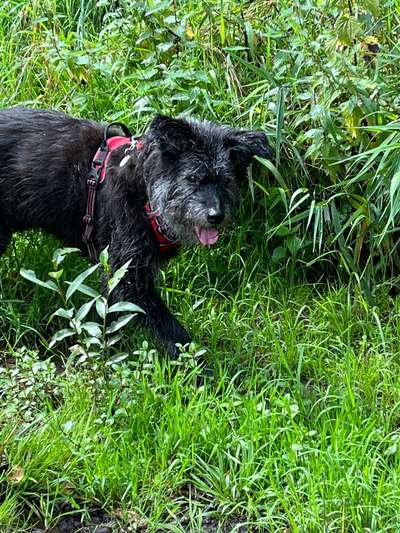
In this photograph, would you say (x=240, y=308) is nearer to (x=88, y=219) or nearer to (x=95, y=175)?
(x=88, y=219)

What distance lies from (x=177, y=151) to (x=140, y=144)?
235mm

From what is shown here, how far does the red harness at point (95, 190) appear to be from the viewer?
4.69 m

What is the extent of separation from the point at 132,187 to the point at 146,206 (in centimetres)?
12

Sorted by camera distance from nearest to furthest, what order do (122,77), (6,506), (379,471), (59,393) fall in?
(6,506)
(379,471)
(59,393)
(122,77)

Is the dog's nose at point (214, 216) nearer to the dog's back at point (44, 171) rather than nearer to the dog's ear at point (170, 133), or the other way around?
the dog's ear at point (170, 133)

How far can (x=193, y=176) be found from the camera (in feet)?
14.7

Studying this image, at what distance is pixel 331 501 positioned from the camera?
3.51m

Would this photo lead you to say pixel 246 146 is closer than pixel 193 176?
No

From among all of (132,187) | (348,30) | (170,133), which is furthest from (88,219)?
(348,30)

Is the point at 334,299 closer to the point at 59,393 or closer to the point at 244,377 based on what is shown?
the point at 244,377

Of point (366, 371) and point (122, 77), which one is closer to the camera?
point (366, 371)

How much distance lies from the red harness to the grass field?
349 mm

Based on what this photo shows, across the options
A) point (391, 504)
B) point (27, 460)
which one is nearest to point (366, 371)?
point (391, 504)

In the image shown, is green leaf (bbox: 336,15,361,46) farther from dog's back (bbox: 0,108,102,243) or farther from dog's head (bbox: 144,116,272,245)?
dog's back (bbox: 0,108,102,243)
